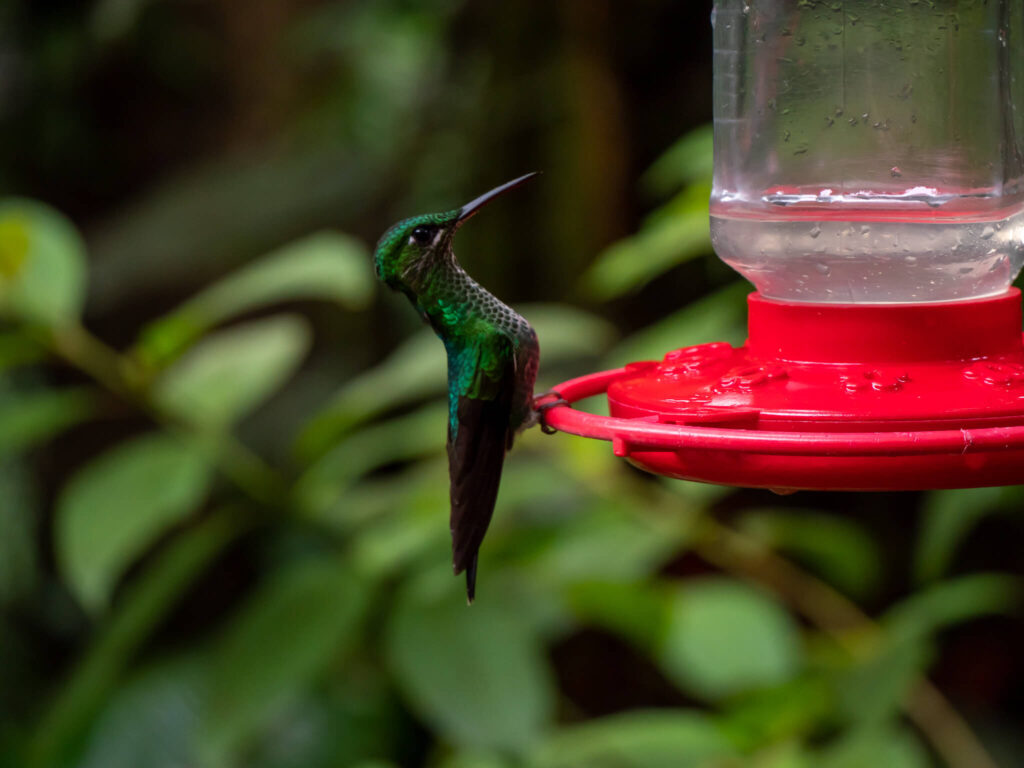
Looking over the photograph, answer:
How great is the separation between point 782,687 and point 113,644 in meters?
1.61

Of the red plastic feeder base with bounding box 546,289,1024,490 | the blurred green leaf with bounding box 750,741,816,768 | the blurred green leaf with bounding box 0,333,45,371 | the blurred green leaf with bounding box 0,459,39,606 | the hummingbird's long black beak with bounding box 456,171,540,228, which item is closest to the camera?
the red plastic feeder base with bounding box 546,289,1024,490

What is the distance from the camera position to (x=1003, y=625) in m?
4.89

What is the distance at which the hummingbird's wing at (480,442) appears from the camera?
1.72 m

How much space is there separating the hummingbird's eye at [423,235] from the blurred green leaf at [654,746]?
1.18 meters

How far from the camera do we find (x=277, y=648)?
250 cm

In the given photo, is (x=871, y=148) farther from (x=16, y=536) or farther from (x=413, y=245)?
(x=16, y=536)

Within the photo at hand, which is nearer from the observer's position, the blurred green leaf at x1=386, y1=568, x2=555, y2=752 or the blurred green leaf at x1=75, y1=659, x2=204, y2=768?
the blurred green leaf at x1=386, y1=568, x2=555, y2=752

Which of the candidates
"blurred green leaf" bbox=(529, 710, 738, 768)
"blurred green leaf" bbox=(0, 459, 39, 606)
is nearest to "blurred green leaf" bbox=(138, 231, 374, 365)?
"blurred green leaf" bbox=(529, 710, 738, 768)

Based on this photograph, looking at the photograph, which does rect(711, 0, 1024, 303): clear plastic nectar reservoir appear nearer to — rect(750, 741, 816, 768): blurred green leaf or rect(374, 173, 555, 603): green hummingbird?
rect(374, 173, 555, 603): green hummingbird

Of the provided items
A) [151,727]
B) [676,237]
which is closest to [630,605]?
[676,237]

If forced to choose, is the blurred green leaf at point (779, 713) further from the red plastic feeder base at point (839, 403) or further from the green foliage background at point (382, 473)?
the red plastic feeder base at point (839, 403)

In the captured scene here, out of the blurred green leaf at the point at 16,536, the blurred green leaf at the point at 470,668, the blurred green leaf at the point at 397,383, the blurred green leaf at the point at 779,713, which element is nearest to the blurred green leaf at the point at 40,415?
the blurred green leaf at the point at 397,383

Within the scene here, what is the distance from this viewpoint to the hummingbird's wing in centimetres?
172

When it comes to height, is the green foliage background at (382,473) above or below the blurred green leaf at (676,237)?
below
